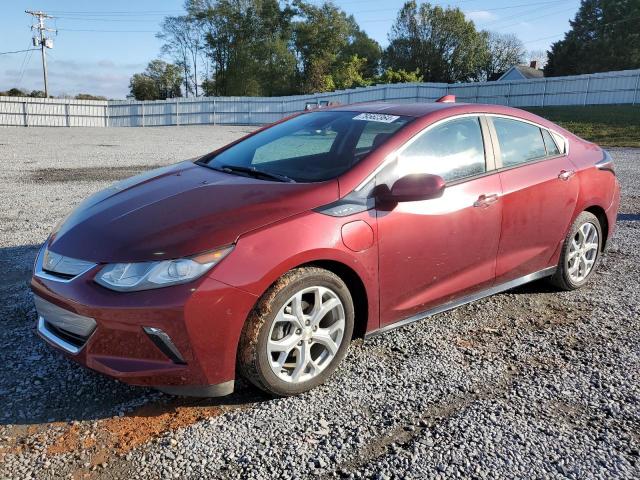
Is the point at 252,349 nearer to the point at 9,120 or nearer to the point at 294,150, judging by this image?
the point at 294,150

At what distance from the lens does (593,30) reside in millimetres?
55906

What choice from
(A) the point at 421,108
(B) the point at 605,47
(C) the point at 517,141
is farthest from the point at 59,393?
(B) the point at 605,47

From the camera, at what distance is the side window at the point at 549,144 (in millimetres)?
4343

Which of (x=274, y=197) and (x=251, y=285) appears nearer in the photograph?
(x=251, y=285)

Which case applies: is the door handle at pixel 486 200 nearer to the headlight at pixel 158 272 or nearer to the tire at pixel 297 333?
the tire at pixel 297 333

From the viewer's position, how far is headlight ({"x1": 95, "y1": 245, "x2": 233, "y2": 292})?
257 centimetres

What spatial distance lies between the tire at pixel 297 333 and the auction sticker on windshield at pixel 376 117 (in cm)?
130

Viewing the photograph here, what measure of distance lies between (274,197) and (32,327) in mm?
2055

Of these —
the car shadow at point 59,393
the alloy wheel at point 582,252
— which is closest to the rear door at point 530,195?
the alloy wheel at point 582,252

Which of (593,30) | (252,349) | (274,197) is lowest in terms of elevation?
(252,349)

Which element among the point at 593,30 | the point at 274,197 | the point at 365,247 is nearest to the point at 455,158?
the point at 365,247

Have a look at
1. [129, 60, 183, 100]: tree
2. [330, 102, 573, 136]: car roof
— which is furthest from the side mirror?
[129, 60, 183, 100]: tree

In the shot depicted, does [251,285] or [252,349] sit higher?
[251,285]

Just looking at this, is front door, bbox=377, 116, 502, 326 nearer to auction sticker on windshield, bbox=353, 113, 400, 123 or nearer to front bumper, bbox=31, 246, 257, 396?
auction sticker on windshield, bbox=353, 113, 400, 123
